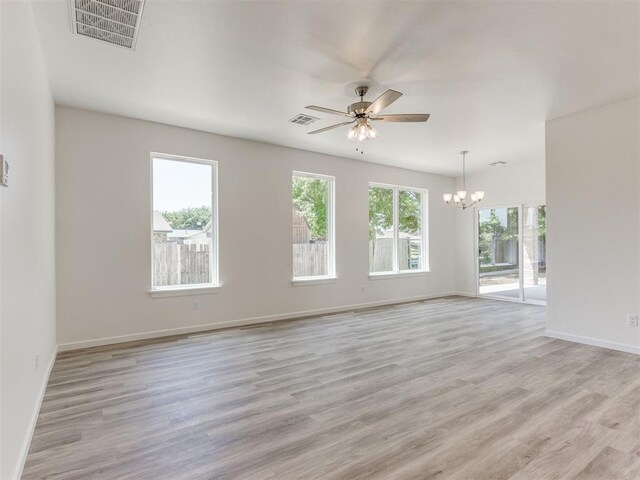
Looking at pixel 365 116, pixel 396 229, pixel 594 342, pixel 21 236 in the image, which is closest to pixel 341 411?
pixel 21 236

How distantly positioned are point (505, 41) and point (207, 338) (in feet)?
14.8

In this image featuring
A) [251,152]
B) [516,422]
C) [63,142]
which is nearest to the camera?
[516,422]

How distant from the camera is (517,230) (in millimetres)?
7402

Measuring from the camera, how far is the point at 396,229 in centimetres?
753

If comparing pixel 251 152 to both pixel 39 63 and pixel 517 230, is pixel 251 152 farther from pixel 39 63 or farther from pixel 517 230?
pixel 517 230

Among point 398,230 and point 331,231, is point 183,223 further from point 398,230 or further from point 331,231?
point 398,230

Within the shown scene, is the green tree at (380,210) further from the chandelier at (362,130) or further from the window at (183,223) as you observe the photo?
the chandelier at (362,130)

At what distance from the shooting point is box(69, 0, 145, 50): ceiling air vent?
2.42m

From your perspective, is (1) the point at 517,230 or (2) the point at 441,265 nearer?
(1) the point at 517,230

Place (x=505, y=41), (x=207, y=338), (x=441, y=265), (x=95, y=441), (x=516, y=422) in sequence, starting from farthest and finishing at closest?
(x=441, y=265) < (x=207, y=338) < (x=505, y=41) < (x=516, y=422) < (x=95, y=441)

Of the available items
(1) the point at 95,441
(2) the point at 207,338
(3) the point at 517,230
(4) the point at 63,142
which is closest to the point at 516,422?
(1) the point at 95,441

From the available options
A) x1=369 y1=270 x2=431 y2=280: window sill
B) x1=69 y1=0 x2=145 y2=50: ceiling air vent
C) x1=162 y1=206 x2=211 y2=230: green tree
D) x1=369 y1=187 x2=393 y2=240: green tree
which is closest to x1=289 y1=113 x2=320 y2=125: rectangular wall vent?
x1=162 y1=206 x2=211 y2=230: green tree

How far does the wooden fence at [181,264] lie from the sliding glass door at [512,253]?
6.03 m

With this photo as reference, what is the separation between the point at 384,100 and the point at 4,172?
8.80ft
